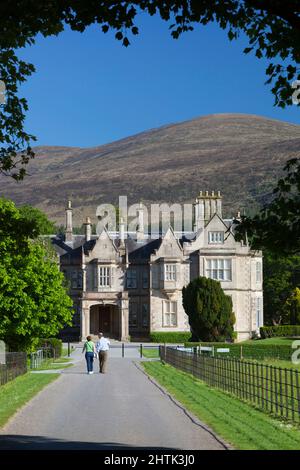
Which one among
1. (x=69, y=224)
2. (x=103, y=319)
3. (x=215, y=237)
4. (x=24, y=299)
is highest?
(x=69, y=224)

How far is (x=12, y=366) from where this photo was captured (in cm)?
3366

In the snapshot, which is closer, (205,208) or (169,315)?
(169,315)

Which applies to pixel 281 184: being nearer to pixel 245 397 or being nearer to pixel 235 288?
pixel 245 397

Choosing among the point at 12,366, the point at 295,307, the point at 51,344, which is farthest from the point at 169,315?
the point at 12,366

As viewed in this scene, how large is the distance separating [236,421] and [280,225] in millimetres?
5293

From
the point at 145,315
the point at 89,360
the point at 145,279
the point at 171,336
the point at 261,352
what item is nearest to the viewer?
the point at 89,360

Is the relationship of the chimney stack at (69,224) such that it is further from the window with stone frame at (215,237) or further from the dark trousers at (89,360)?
the dark trousers at (89,360)

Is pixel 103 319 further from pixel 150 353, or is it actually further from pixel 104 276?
pixel 150 353

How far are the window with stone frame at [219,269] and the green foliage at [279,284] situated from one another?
512 inches

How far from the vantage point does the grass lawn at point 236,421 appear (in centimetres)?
1421

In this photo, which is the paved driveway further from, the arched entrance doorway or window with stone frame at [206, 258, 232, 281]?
the arched entrance doorway

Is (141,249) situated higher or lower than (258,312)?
higher

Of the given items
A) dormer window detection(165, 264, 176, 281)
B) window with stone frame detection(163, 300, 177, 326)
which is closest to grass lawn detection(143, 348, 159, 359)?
window with stone frame detection(163, 300, 177, 326)

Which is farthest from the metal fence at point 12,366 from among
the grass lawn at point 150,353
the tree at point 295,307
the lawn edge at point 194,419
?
the tree at point 295,307
